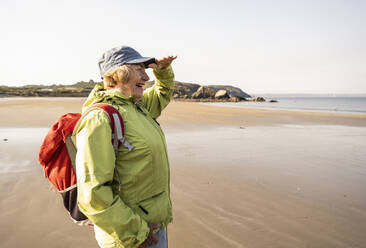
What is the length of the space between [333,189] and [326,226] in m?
1.68

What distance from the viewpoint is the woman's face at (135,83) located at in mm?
1990

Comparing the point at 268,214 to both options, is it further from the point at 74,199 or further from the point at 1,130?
the point at 1,130

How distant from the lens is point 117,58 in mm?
1958

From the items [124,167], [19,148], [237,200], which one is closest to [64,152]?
[124,167]

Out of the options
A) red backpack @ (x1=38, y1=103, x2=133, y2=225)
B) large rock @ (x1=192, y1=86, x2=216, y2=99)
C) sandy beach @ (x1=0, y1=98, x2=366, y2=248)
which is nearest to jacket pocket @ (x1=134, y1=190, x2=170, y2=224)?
red backpack @ (x1=38, y1=103, x2=133, y2=225)

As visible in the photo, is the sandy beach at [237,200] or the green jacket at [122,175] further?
the sandy beach at [237,200]

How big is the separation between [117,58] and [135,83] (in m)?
0.23

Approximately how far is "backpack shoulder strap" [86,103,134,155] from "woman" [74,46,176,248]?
0.03 meters

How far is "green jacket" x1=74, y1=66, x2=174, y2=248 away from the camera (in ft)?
5.08

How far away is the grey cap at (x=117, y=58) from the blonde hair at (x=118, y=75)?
30 mm

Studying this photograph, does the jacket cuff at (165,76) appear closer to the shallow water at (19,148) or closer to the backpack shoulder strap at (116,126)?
the backpack shoulder strap at (116,126)

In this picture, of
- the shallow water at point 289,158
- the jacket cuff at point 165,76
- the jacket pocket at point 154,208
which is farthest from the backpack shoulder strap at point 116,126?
the shallow water at point 289,158

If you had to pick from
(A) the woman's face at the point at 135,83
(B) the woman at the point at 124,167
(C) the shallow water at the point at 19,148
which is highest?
(A) the woman's face at the point at 135,83

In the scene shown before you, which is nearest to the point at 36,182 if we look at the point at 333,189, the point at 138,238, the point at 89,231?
the point at 89,231
